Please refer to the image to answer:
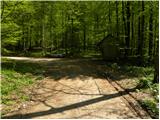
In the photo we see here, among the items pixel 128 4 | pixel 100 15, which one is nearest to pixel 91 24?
pixel 100 15

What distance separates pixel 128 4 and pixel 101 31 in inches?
373

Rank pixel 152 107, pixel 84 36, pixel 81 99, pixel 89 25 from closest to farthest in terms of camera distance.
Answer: pixel 152 107
pixel 81 99
pixel 89 25
pixel 84 36

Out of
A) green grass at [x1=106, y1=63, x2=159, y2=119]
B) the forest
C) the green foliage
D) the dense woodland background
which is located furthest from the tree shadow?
the dense woodland background

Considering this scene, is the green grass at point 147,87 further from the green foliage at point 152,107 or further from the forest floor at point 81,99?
the forest floor at point 81,99

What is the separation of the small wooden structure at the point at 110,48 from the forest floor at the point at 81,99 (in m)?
9.66

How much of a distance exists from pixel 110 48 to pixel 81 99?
1569 cm

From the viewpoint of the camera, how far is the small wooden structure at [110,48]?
87.4 feet

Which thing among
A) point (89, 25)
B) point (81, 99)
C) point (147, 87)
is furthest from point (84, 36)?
point (81, 99)

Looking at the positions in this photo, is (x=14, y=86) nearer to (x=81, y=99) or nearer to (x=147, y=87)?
(x=81, y=99)

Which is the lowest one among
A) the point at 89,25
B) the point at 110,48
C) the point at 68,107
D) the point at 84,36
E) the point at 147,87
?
the point at 147,87

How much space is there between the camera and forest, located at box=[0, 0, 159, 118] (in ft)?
51.9

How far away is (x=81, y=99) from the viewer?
11617 mm

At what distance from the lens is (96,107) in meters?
10.6

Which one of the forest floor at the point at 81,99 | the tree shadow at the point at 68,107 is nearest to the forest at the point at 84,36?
the forest floor at the point at 81,99
